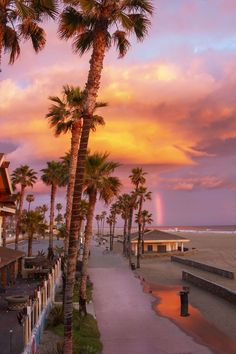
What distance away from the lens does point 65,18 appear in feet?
48.2

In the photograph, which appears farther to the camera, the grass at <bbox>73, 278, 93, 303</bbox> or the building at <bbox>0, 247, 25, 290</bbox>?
the grass at <bbox>73, 278, 93, 303</bbox>

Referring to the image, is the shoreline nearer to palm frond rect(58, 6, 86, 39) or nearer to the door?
palm frond rect(58, 6, 86, 39)

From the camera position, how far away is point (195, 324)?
76.4 feet

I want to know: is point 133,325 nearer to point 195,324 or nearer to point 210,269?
point 195,324

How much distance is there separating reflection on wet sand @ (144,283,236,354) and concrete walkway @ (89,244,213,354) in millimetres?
622

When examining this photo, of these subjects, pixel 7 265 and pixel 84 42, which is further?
pixel 7 265

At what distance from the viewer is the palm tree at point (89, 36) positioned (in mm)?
12602

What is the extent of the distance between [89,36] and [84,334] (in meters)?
13.0

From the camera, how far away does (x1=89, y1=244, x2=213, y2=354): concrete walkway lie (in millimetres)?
18016

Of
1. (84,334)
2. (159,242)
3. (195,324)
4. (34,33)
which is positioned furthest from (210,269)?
(34,33)

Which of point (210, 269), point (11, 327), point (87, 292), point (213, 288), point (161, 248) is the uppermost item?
point (161, 248)

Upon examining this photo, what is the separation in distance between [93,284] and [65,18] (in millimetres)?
26313

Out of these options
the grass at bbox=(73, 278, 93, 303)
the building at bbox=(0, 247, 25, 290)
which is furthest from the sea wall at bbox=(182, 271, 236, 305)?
A: the building at bbox=(0, 247, 25, 290)

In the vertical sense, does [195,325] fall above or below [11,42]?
below
